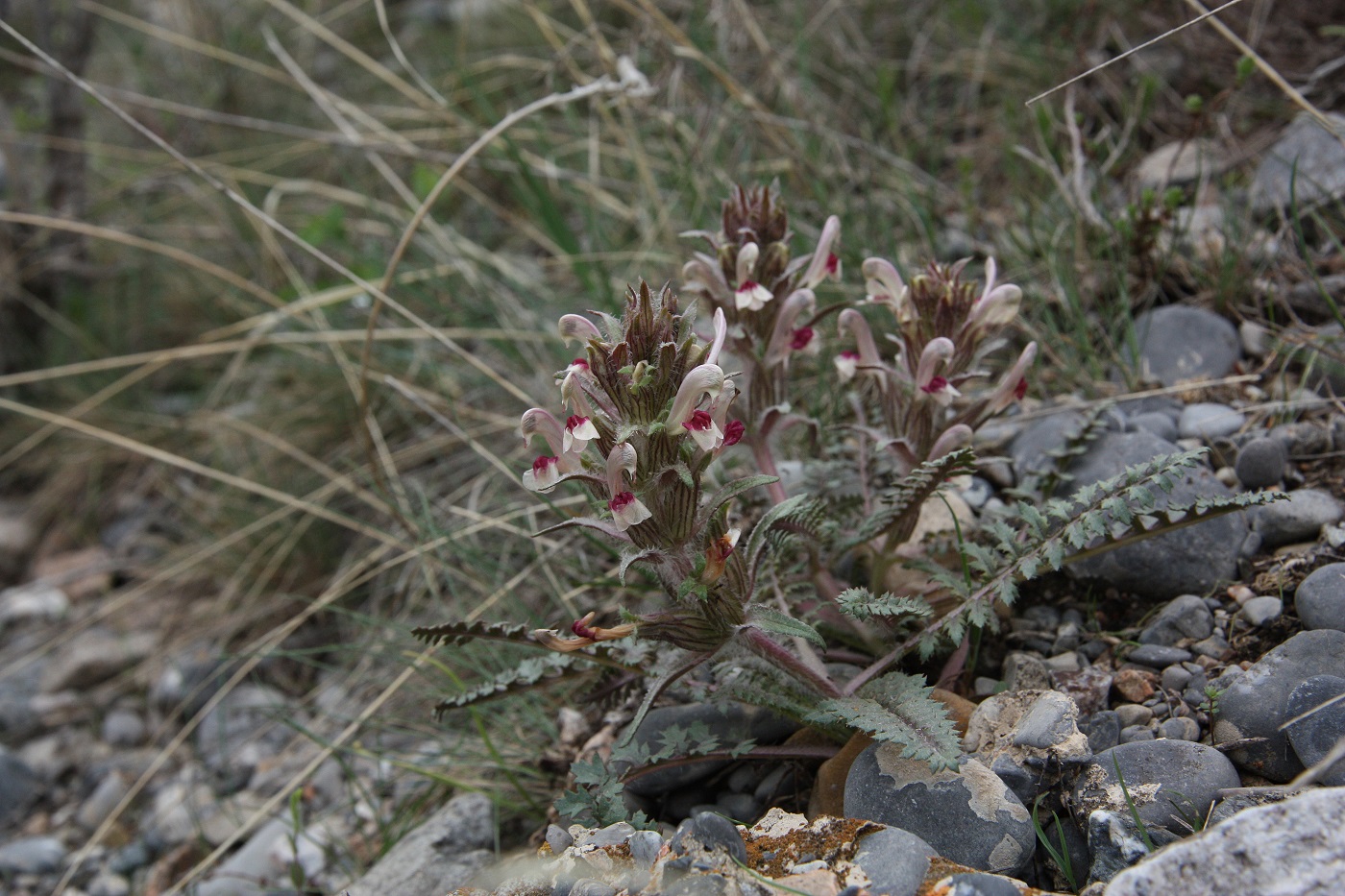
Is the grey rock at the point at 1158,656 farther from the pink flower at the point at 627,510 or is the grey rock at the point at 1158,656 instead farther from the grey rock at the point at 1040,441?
the pink flower at the point at 627,510

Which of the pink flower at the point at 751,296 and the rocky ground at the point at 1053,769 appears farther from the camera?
the pink flower at the point at 751,296

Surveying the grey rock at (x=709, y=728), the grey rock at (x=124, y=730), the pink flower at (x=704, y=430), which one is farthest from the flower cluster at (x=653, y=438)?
the grey rock at (x=124, y=730)

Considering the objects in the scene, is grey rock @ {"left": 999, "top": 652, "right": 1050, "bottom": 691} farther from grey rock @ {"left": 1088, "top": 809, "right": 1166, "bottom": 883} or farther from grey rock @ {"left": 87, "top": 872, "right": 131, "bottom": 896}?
grey rock @ {"left": 87, "top": 872, "right": 131, "bottom": 896}

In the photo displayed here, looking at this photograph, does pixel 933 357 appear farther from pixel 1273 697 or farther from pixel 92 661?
pixel 92 661

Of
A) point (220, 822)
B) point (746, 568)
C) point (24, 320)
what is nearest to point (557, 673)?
point (746, 568)

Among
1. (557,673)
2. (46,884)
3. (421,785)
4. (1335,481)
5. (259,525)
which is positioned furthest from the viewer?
(259,525)

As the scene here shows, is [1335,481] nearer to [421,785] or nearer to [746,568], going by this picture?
[746,568]

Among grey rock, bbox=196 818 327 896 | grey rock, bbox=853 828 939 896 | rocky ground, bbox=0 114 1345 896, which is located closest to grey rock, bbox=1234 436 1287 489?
rocky ground, bbox=0 114 1345 896
